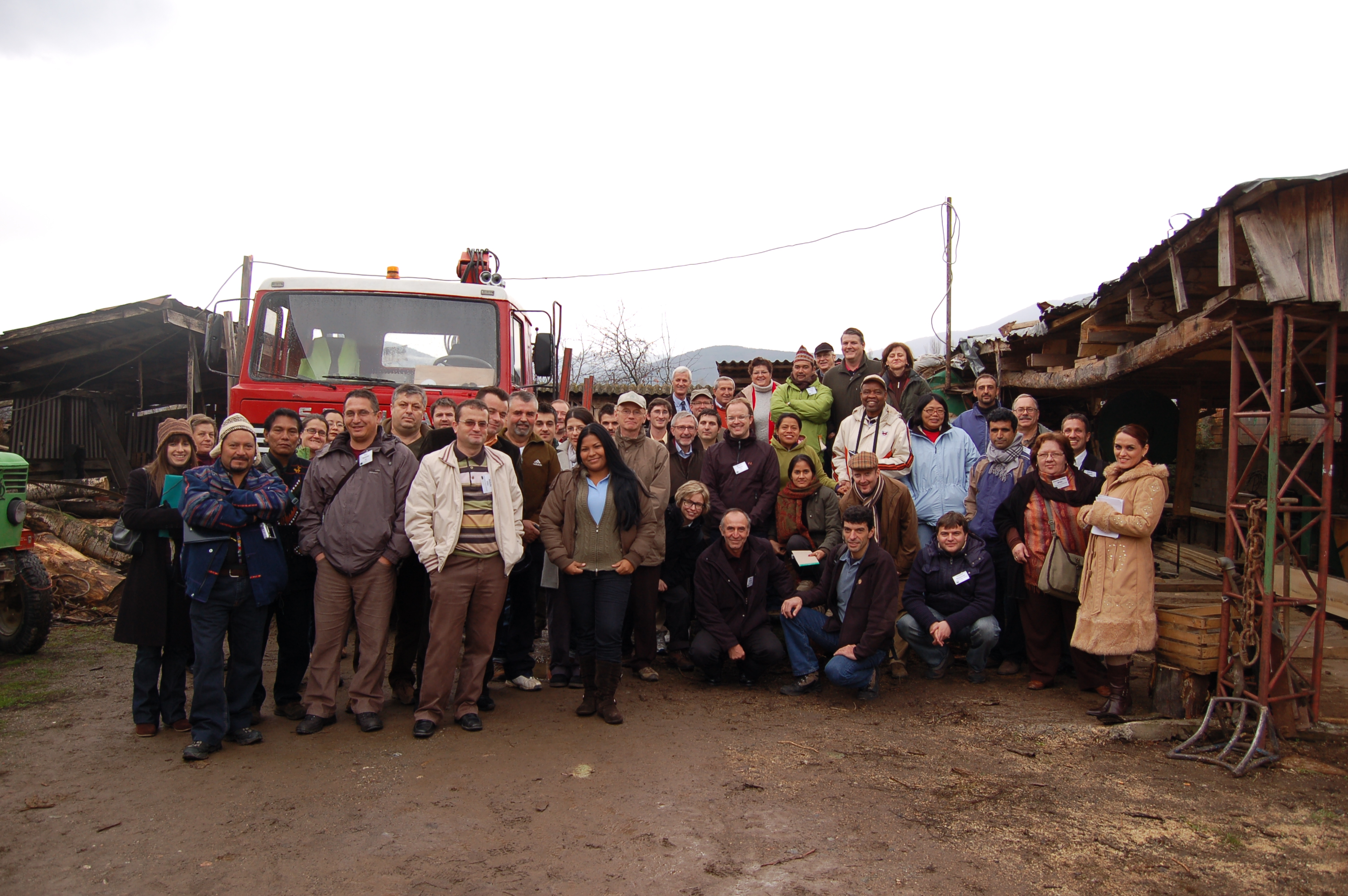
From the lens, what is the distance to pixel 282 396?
6672 millimetres

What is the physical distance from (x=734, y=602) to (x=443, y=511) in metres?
2.17

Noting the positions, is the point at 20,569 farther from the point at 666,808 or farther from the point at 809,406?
the point at 809,406

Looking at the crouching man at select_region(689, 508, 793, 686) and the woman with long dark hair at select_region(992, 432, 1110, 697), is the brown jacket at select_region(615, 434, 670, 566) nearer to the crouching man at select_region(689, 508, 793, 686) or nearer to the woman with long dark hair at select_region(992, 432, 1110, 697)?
the crouching man at select_region(689, 508, 793, 686)

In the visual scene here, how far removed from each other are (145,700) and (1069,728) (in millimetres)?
5412

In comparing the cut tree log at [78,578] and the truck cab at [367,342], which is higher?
the truck cab at [367,342]

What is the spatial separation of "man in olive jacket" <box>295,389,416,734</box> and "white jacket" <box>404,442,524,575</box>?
0.38ft

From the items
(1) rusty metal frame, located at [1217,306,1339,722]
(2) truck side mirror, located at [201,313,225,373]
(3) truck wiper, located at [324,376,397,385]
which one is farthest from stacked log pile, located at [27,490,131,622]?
(1) rusty metal frame, located at [1217,306,1339,722]

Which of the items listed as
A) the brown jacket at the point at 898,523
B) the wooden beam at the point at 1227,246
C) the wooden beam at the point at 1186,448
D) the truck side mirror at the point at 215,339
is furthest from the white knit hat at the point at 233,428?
the wooden beam at the point at 1186,448

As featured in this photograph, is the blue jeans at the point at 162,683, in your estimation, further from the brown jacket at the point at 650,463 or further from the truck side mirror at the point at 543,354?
the truck side mirror at the point at 543,354

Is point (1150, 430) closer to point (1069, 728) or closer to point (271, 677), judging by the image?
point (1069, 728)

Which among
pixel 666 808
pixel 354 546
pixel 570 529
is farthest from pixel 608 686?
pixel 354 546

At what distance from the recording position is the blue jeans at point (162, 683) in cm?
469

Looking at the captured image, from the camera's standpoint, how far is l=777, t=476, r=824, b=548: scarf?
6348mm

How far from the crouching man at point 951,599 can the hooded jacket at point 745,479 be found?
1.19m
